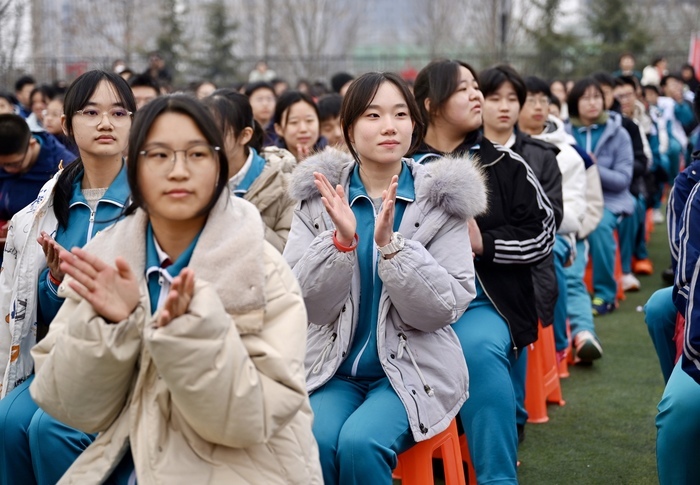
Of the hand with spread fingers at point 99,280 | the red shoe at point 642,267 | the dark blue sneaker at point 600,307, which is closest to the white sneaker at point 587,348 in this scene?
the dark blue sneaker at point 600,307

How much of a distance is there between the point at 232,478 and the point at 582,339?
4240 millimetres

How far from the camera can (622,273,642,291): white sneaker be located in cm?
877

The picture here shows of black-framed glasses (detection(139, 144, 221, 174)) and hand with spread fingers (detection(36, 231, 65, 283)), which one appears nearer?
black-framed glasses (detection(139, 144, 221, 174))

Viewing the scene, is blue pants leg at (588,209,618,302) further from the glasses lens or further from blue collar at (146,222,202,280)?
blue collar at (146,222,202,280)

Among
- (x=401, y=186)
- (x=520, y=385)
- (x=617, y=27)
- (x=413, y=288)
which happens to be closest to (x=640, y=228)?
(x=520, y=385)

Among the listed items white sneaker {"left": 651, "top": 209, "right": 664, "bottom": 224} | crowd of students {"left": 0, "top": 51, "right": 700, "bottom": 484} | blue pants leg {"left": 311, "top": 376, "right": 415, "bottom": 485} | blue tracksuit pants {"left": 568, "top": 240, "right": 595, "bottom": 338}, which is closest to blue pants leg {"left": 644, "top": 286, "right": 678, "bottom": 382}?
crowd of students {"left": 0, "top": 51, "right": 700, "bottom": 484}

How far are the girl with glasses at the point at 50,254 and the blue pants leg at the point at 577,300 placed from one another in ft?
11.7

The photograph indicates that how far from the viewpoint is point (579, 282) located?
6.75 m

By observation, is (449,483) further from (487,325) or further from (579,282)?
(579,282)

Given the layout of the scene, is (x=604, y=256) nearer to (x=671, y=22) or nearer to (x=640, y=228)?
(x=640, y=228)

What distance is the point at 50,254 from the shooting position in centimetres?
342

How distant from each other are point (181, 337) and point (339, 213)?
1093mm

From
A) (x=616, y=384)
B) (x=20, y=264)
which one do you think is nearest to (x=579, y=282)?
(x=616, y=384)

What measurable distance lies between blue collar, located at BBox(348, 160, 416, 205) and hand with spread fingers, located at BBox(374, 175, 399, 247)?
32 cm
